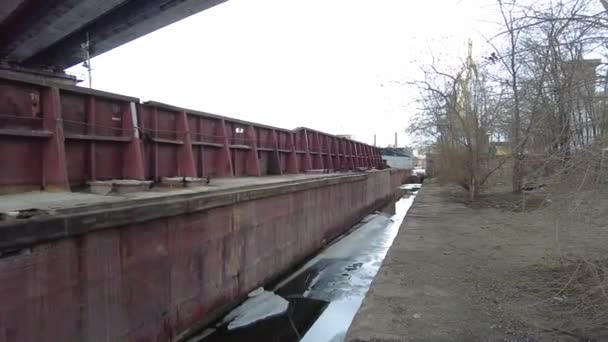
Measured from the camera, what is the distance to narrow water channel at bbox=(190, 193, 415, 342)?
7297mm

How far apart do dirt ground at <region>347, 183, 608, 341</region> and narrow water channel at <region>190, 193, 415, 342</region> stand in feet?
4.64

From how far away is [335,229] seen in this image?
693 inches

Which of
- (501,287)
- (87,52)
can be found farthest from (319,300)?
(87,52)

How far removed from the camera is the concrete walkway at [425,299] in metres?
4.62

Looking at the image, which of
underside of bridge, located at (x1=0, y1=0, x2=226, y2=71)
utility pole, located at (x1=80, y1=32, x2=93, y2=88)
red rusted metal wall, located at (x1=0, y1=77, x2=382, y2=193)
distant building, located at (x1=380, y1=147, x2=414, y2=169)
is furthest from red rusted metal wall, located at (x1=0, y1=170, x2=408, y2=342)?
distant building, located at (x1=380, y1=147, x2=414, y2=169)

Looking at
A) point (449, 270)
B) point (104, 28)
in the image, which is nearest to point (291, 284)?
point (449, 270)

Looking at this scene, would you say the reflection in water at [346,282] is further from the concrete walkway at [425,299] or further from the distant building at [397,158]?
the distant building at [397,158]

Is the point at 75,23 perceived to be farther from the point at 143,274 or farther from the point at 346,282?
the point at 143,274

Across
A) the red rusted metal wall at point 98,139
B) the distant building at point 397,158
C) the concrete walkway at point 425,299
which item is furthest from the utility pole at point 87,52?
the distant building at point 397,158

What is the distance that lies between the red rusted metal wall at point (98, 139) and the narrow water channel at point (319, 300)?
362cm

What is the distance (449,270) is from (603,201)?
3511 mm

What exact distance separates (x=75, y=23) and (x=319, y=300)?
96.4 ft

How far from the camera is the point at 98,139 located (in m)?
7.59

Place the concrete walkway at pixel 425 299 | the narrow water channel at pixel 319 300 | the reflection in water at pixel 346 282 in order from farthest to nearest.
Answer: the reflection in water at pixel 346 282 → the narrow water channel at pixel 319 300 → the concrete walkway at pixel 425 299
